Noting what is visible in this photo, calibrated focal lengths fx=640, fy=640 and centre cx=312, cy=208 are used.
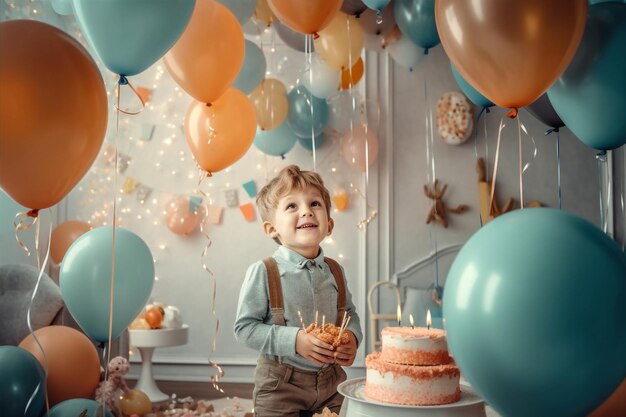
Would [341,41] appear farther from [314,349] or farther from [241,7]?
[314,349]

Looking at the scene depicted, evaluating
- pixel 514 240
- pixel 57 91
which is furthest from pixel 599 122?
pixel 57 91

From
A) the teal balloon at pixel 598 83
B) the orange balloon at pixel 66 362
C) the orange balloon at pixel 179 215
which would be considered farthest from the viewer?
the orange balloon at pixel 179 215

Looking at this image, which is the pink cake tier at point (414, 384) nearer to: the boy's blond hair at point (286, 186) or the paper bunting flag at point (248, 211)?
the boy's blond hair at point (286, 186)

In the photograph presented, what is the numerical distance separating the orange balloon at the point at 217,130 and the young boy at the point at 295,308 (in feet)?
2.92

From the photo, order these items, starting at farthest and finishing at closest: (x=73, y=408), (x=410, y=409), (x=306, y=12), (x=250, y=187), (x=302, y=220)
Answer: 1. (x=250, y=187)
2. (x=73, y=408)
3. (x=306, y=12)
4. (x=302, y=220)
5. (x=410, y=409)

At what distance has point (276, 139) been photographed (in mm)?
4246

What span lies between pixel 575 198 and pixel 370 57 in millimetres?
1927

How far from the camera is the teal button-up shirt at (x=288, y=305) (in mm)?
1856

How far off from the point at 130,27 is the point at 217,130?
1.25m

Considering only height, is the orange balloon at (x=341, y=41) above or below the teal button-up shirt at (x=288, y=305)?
above

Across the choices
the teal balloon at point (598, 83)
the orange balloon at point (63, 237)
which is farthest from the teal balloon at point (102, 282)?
the orange balloon at point (63, 237)

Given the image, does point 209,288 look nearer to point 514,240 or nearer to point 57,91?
point 57,91

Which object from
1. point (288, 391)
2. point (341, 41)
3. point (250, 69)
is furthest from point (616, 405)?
point (341, 41)

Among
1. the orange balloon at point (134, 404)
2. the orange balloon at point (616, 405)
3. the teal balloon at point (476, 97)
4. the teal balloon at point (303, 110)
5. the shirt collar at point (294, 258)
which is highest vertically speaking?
the teal balloon at point (303, 110)
